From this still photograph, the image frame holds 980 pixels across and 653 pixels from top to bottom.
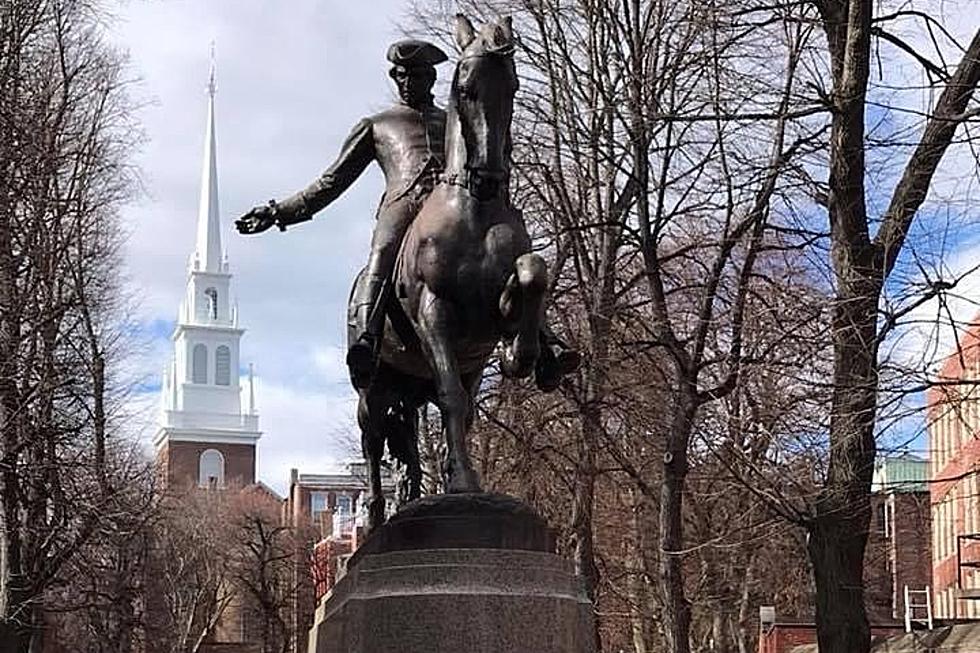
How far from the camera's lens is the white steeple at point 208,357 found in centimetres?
15775

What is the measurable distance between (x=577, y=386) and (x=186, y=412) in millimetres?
138240

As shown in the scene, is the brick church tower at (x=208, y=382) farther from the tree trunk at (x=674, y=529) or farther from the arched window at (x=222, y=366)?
the tree trunk at (x=674, y=529)

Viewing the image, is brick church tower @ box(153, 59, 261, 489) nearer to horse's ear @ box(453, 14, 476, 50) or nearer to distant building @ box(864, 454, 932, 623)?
distant building @ box(864, 454, 932, 623)

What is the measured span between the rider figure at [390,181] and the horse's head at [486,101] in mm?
1149

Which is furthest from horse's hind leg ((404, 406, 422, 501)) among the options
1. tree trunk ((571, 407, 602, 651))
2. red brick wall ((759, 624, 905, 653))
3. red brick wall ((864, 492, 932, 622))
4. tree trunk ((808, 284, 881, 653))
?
red brick wall ((759, 624, 905, 653))

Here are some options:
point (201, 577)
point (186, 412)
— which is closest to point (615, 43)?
point (201, 577)

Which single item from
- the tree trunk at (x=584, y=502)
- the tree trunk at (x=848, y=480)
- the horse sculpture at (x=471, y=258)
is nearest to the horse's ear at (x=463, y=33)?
the horse sculpture at (x=471, y=258)

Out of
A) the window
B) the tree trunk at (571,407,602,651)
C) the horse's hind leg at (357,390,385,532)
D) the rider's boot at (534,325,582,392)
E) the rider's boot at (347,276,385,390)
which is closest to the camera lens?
the rider's boot at (534,325,582,392)

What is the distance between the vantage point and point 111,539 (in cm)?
3484

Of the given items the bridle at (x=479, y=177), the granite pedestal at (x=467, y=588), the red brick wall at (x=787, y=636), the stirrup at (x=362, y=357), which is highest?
the bridle at (x=479, y=177)

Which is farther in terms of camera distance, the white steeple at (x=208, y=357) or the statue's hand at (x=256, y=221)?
the white steeple at (x=208, y=357)

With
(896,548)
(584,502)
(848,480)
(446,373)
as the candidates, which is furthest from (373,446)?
(896,548)

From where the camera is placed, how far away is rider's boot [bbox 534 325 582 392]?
428 inches

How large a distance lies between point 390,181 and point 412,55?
2.94 feet
